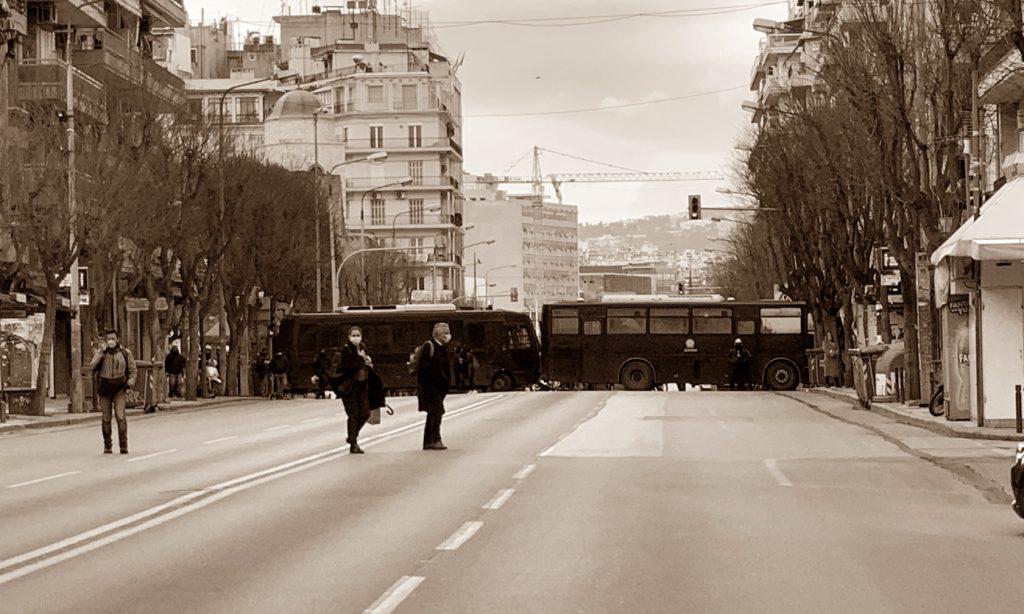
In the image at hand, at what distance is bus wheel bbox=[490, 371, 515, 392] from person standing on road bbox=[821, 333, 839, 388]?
36.6ft

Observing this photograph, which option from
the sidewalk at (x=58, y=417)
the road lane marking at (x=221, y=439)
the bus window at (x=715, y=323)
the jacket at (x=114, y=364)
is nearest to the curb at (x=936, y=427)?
the road lane marking at (x=221, y=439)

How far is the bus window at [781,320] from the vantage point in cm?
6862

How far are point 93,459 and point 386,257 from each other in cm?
9097

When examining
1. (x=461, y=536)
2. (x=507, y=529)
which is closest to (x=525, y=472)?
(x=507, y=529)

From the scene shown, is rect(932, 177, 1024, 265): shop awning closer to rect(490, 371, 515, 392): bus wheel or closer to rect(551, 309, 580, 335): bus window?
rect(551, 309, 580, 335): bus window

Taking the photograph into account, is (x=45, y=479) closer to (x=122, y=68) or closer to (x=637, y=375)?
(x=122, y=68)

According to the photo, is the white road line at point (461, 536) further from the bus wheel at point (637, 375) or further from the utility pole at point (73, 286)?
the bus wheel at point (637, 375)

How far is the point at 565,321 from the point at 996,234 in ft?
132

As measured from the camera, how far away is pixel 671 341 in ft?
225

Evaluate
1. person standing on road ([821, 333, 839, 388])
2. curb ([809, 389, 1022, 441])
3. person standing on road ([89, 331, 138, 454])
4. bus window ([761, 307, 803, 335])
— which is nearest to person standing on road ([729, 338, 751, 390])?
bus window ([761, 307, 803, 335])

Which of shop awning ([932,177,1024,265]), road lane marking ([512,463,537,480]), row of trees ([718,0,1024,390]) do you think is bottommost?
road lane marking ([512,463,537,480])

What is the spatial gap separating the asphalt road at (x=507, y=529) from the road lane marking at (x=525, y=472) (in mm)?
24

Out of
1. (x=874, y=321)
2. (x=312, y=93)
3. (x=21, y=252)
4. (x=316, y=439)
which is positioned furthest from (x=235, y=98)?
(x=316, y=439)

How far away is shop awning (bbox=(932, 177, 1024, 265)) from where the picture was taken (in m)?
29.1
